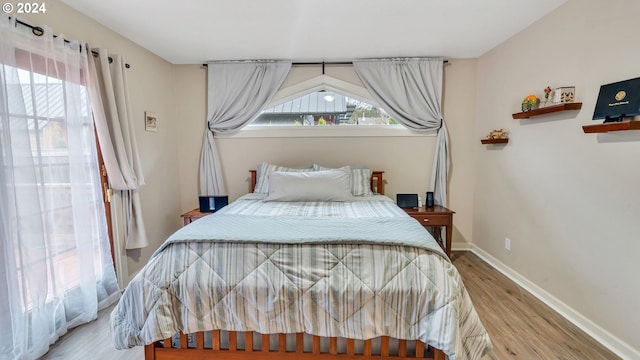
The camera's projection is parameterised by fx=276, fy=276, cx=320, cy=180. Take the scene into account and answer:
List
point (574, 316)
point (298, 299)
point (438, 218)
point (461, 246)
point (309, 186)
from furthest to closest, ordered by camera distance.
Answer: point (461, 246), point (438, 218), point (309, 186), point (574, 316), point (298, 299)

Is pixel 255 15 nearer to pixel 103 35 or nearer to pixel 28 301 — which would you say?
pixel 103 35

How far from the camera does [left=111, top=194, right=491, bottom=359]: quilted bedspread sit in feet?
4.66

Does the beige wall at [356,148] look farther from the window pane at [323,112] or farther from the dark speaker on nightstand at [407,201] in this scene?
the dark speaker on nightstand at [407,201]

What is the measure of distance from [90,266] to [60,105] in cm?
116

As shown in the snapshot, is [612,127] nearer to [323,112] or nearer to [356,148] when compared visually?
[356,148]

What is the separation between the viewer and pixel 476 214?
11.1 ft

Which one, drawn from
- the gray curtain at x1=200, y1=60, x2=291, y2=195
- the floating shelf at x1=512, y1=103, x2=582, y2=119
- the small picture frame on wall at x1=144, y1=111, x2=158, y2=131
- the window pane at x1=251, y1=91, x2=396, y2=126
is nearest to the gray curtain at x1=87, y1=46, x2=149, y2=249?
the small picture frame on wall at x1=144, y1=111, x2=158, y2=131

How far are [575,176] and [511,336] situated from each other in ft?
4.02

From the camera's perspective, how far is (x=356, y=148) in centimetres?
345

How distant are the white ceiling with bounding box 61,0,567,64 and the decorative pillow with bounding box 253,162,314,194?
4.22 ft

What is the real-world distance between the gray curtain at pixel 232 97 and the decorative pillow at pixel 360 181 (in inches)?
43.5

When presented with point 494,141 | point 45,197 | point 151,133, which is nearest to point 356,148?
point 494,141

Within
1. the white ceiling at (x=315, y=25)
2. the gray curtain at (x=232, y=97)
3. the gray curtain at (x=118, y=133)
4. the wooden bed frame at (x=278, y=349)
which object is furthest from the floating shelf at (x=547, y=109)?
the gray curtain at (x=118, y=133)

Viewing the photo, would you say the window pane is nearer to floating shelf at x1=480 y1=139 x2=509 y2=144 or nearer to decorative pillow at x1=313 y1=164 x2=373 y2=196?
decorative pillow at x1=313 y1=164 x2=373 y2=196
